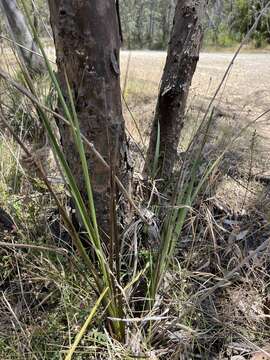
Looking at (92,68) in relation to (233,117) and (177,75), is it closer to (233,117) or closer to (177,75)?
(177,75)

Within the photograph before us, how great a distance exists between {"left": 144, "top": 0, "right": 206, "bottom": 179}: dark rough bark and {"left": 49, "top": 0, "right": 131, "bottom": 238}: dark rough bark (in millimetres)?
230

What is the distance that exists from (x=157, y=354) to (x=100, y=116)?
27.1 inches

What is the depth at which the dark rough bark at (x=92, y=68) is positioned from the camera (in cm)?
88

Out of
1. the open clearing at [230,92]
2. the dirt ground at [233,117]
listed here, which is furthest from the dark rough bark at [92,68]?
the open clearing at [230,92]

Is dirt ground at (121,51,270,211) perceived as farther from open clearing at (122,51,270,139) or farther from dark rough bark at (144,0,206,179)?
dark rough bark at (144,0,206,179)

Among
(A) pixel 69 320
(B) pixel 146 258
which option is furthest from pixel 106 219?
(A) pixel 69 320

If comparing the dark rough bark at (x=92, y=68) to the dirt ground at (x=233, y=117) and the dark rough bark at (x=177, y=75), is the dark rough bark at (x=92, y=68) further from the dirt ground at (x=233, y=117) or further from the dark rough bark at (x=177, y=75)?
the dark rough bark at (x=177, y=75)

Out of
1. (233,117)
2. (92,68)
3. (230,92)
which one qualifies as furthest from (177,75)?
(230,92)

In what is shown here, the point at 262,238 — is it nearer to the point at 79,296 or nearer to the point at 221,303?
the point at 221,303

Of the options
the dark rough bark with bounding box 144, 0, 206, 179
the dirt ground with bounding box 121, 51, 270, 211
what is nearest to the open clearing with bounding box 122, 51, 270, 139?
the dirt ground with bounding box 121, 51, 270, 211

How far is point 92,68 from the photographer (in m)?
0.94

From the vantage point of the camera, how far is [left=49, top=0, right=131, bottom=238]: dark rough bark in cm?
88

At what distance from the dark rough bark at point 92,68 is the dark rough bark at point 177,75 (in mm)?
230

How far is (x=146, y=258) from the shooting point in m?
1.05
